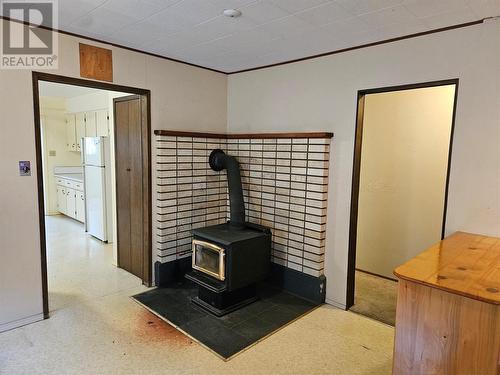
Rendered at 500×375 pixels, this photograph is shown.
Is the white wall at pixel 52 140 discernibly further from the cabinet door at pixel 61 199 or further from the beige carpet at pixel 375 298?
the beige carpet at pixel 375 298

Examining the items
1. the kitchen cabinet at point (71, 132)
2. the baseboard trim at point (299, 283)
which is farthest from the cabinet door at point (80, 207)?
the baseboard trim at point (299, 283)

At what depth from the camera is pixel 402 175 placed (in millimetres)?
3625

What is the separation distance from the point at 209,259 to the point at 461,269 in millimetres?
1969

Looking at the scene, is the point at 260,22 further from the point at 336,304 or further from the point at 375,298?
the point at 375,298

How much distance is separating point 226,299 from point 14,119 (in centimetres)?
223

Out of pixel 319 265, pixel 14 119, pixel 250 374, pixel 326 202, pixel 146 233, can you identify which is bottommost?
pixel 250 374

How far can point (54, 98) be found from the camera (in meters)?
6.61

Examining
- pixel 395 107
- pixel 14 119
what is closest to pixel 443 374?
pixel 395 107

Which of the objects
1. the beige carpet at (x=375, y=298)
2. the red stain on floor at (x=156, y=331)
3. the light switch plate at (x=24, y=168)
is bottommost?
the red stain on floor at (x=156, y=331)

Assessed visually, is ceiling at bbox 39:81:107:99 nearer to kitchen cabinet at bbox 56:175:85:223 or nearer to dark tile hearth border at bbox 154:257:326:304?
kitchen cabinet at bbox 56:175:85:223

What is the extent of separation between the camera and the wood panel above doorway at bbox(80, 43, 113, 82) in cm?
275

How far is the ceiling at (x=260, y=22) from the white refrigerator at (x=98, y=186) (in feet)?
6.90

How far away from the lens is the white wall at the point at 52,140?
261 inches

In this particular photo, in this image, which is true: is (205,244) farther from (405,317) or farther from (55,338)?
(405,317)
